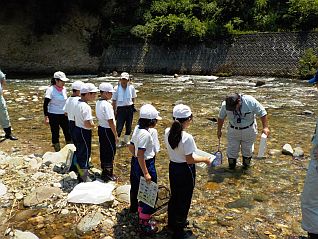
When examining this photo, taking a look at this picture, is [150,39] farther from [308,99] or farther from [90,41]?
[308,99]

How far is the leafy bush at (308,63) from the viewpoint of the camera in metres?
21.9

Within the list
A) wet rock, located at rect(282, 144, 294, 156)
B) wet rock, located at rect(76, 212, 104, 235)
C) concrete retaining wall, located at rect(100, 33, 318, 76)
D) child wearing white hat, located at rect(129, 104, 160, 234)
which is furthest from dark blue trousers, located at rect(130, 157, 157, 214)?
concrete retaining wall, located at rect(100, 33, 318, 76)

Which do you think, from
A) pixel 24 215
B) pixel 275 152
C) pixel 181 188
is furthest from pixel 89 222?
pixel 275 152

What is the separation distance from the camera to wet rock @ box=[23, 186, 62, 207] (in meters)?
5.30

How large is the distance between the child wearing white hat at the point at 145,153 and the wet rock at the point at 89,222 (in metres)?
0.67

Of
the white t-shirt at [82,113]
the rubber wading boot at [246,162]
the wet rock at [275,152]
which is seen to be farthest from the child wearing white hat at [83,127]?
the wet rock at [275,152]

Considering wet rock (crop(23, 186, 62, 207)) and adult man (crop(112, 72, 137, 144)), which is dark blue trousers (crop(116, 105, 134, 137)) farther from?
wet rock (crop(23, 186, 62, 207))

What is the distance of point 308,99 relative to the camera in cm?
1509

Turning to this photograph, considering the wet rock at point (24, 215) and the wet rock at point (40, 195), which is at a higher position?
the wet rock at point (40, 195)

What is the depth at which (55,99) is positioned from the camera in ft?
23.9

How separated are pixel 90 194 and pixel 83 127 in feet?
3.60

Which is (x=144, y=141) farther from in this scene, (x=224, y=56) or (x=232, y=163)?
(x=224, y=56)

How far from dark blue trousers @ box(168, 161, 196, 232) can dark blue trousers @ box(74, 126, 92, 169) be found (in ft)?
6.29

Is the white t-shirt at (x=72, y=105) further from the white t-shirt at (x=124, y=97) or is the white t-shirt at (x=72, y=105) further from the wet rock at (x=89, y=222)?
the white t-shirt at (x=124, y=97)
